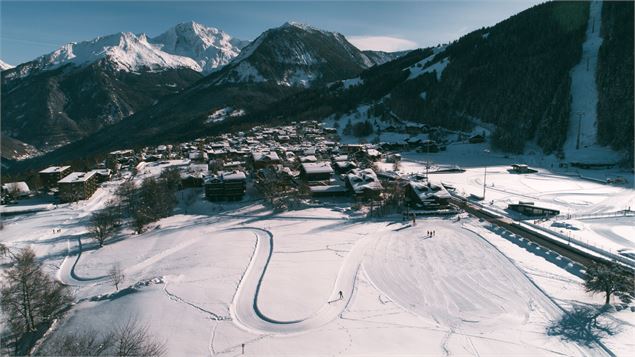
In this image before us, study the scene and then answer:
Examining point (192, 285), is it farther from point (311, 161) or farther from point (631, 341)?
point (311, 161)

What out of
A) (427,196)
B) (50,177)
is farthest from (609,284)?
(50,177)

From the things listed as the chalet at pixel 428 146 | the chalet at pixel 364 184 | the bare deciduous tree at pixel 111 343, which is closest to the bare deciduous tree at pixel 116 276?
the bare deciduous tree at pixel 111 343

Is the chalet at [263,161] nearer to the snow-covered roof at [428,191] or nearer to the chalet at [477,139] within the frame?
the snow-covered roof at [428,191]

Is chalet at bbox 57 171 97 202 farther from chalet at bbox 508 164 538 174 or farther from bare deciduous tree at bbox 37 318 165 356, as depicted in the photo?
chalet at bbox 508 164 538 174

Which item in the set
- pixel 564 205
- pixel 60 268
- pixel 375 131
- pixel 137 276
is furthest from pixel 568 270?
pixel 375 131

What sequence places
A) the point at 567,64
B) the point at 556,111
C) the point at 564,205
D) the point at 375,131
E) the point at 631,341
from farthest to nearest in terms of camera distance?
the point at 375,131
the point at 567,64
the point at 556,111
the point at 564,205
the point at 631,341

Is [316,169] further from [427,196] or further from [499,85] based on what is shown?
[499,85]

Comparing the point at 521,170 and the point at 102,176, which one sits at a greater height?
the point at 102,176
